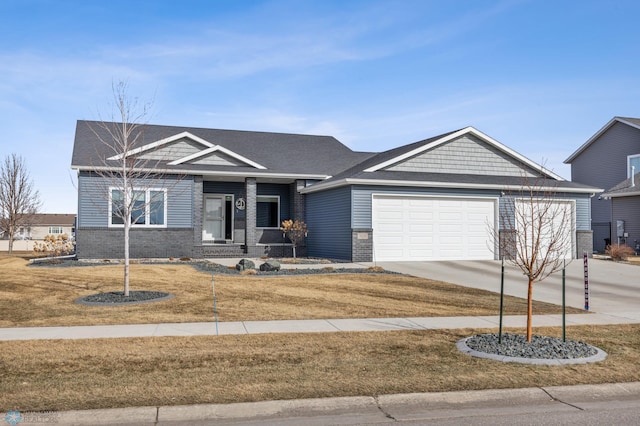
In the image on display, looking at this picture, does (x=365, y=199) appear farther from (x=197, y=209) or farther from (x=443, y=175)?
(x=197, y=209)

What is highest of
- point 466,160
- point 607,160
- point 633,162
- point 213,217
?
→ point 607,160

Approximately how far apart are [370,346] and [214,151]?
1953 cm

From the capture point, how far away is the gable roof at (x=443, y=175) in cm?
2309

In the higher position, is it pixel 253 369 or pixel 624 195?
pixel 624 195

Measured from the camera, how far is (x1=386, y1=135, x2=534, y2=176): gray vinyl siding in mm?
25344

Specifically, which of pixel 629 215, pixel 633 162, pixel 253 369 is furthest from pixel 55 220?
pixel 253 369

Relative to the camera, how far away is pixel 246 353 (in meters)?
7.88

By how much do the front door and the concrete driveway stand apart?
385 inches

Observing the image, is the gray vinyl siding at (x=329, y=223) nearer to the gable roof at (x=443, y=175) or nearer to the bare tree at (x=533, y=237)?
the gable roof at (x=443, y=175)

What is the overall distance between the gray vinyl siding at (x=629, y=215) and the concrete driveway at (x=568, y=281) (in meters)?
9.39

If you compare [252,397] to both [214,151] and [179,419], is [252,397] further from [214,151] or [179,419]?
[214,151]

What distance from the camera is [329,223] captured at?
82.4 feet

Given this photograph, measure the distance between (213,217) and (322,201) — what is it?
6.01 meters

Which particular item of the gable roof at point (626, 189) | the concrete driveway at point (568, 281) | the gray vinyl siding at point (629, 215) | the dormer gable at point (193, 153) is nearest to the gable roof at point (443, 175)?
the concrete driveway at point (568, 281)
